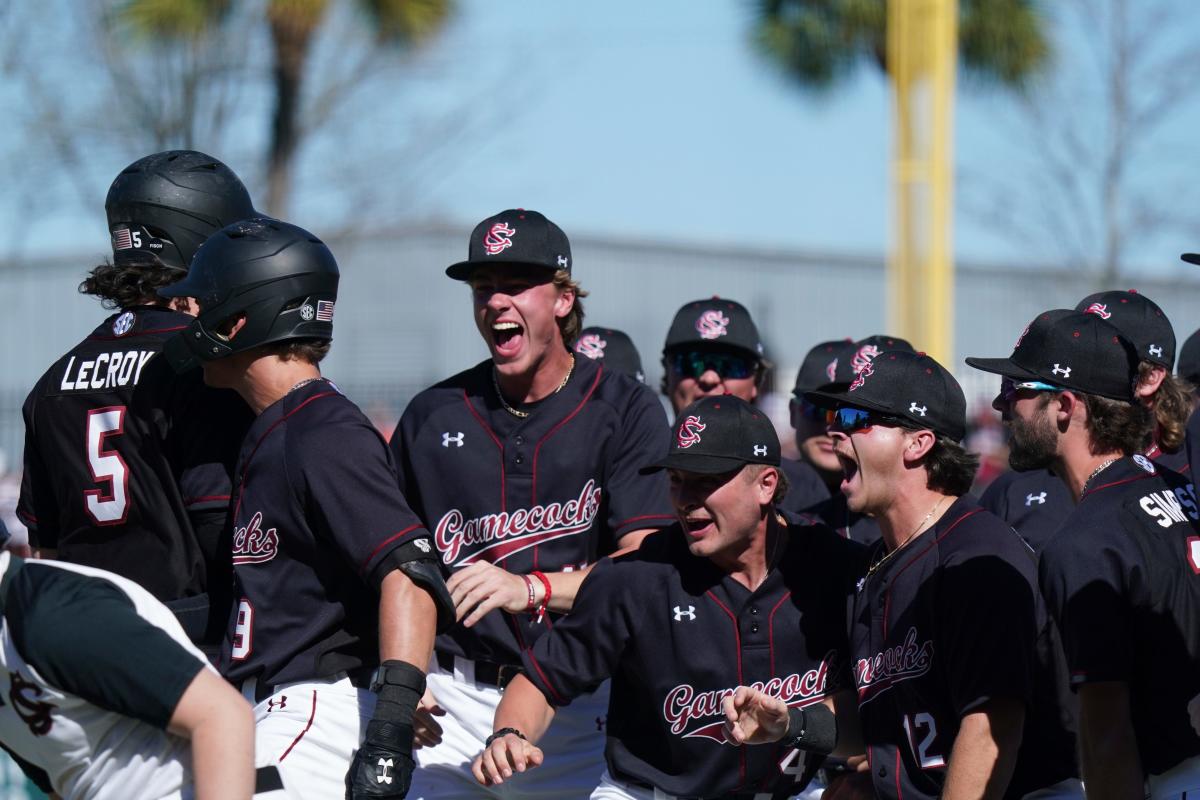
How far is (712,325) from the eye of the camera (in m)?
7.32

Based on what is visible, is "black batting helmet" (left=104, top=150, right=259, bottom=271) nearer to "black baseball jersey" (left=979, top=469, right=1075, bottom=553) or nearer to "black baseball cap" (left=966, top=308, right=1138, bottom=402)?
"black baseball cap" (left=966, top=308, right=1138, bottom=402)

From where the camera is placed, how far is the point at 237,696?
10.8 feet

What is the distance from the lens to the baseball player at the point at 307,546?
158 inches

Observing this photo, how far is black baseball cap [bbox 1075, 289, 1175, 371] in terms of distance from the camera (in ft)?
16.6

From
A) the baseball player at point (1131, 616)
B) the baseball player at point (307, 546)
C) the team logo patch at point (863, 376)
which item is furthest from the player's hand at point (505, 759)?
the baseball player at point (1131, 616)

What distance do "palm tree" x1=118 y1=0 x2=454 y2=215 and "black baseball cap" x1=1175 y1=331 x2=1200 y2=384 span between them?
1122 cm

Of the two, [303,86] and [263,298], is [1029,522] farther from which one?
[303,86]

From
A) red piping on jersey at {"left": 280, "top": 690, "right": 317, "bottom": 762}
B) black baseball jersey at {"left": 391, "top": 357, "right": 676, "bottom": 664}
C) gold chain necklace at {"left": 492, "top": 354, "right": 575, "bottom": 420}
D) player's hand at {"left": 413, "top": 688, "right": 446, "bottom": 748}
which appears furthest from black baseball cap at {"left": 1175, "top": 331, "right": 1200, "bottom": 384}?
red piping on jersey at {"left": 280, "top": 690, "right": 317, "bottom": 762}

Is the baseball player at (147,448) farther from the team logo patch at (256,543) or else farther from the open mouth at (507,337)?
the open mouth at (507,337)

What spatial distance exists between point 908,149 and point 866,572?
19.6ft

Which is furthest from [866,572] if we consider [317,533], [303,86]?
[303,86]

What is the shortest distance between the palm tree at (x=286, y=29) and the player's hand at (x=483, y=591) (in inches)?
473

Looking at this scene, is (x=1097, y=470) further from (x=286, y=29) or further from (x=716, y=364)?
(x=286, y=29)

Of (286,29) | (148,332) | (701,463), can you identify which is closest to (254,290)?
(148,332)
